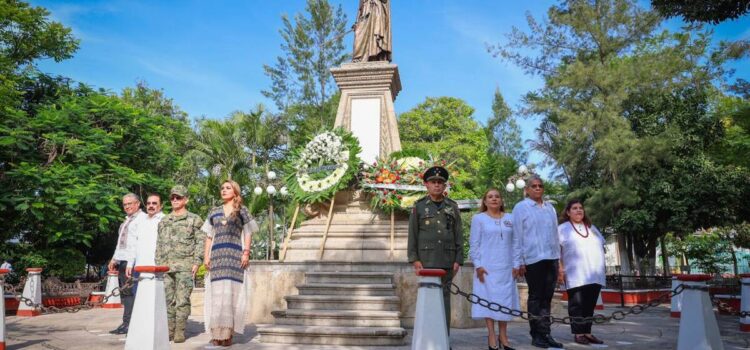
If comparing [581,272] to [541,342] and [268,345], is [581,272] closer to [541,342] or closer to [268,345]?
[541,342]

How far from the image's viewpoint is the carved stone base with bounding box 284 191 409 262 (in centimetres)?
891

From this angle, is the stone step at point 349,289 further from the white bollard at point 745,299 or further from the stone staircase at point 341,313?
the white bollard at point 745,299

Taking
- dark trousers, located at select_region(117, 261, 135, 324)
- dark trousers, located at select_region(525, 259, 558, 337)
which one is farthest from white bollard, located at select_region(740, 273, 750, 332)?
dark trousers, located at select_region(117, 261, 135, 324)

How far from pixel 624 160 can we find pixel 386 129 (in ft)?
46.6

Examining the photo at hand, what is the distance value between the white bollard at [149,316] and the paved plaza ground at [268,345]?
1512 mm

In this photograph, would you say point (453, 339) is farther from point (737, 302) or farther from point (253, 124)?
point (253, 124)

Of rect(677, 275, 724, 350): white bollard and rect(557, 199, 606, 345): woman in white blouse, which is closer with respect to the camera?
rect(677, 275, 724, 350): white bollard

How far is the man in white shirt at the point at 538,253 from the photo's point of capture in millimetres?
5629

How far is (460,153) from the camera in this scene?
3638cm

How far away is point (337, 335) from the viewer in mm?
6094

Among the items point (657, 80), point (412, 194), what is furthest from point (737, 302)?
point (657, 80)

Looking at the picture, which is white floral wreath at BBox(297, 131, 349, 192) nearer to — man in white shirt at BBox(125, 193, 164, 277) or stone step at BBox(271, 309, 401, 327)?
stone step at BBox(271, 309, 401, 327)

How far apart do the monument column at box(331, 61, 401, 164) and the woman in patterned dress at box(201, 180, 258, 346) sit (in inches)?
182

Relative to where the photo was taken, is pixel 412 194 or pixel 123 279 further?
pixel 412 194
